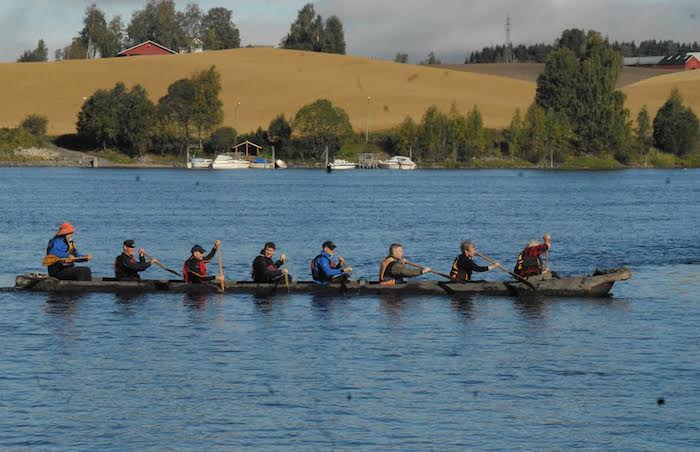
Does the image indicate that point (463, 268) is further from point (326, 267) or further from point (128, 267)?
point (128, 267)

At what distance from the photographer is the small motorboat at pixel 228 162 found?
175 m

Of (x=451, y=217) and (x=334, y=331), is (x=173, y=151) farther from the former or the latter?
(x=334, y=331)

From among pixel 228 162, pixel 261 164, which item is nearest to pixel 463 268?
pixel 228 162

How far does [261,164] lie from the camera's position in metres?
179

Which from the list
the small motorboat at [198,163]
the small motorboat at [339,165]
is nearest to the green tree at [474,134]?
the small motorboat at [339,165]

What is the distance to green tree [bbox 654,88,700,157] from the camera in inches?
7131

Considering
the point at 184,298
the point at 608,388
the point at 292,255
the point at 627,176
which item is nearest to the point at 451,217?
the point at 292,255

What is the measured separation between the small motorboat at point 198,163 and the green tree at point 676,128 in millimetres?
65268

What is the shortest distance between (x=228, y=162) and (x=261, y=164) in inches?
212

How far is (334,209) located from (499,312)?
54.4 metres

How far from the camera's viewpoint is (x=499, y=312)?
37844 millimetres

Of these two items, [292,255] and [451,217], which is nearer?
[292,255]

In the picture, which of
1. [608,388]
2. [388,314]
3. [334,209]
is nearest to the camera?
[608,388]

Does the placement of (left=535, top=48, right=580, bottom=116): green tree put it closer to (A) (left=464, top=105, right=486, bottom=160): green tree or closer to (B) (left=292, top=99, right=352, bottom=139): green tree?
(A) (left=464, top=105, right=486, bottom=160): green tree
